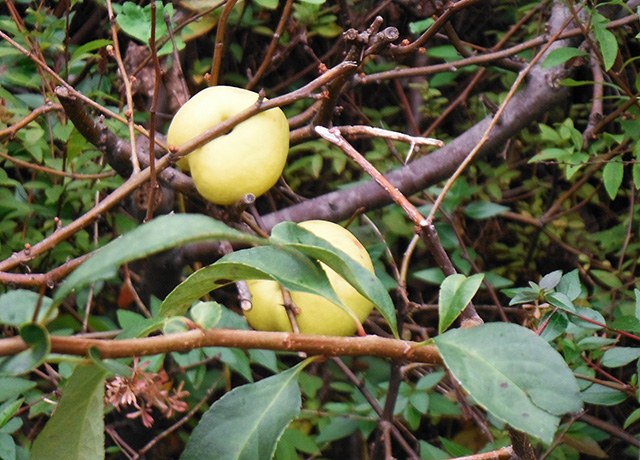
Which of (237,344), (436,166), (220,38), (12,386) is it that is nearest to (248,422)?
(237,344)

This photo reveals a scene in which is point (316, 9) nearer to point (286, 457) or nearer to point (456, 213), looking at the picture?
point (456, 213)

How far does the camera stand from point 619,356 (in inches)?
25.9

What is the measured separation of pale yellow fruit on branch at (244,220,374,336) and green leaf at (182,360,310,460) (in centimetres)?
21

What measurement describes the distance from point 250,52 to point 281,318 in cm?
117

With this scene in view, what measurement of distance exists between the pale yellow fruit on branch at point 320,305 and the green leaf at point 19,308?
335 mm

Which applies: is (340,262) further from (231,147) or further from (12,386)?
(12,386)

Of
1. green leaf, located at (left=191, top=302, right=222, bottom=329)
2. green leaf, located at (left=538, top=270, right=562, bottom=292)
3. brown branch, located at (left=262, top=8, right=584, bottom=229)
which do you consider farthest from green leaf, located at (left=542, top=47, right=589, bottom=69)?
green leaf, located at (left=191, top=302, right=222, bottom=329)

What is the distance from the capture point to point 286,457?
0.94 m

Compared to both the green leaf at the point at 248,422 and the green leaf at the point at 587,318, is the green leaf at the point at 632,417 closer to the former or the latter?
the green leaf at the point at 587,318

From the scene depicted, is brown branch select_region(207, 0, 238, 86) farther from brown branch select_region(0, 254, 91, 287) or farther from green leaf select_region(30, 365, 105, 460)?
green leaf select_region(30, 365, 105, 460)

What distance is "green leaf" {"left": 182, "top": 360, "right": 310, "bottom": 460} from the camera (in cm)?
43

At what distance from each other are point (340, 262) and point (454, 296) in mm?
104

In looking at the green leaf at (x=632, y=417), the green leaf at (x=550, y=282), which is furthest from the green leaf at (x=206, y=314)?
the green leaf at (x=632, y=417)

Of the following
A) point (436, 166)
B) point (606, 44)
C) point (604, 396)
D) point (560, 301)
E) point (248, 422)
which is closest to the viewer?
point (248, 422)
